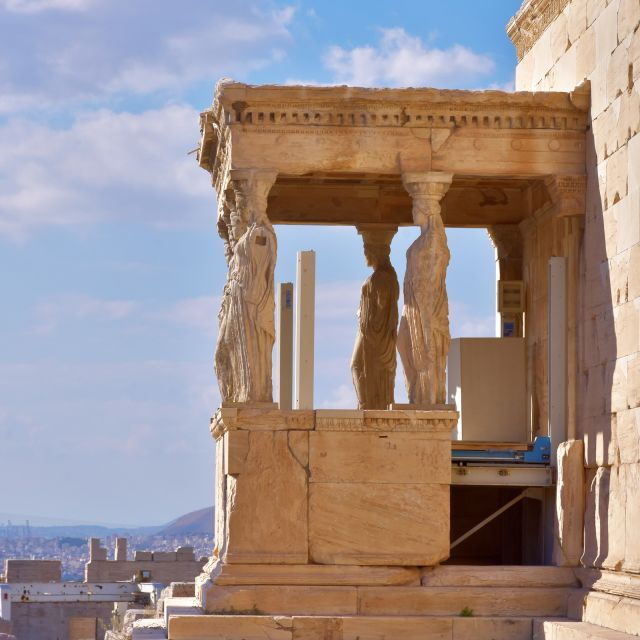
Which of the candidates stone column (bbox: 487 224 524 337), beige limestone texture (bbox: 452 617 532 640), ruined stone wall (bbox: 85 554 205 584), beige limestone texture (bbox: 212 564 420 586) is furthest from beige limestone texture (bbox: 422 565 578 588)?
ruined stone wall (bbox: 85 554 205 584)

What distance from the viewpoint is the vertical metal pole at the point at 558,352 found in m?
18.9

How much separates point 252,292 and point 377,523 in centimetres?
250

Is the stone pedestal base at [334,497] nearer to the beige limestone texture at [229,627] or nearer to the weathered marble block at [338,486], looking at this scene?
the weathered marble block at [338,486]

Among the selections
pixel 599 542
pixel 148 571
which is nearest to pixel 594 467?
pixel 599 542

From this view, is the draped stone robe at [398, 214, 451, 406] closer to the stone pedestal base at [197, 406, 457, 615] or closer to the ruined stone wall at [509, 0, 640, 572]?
the stone pedestal base at [197, 406, 457, 615]

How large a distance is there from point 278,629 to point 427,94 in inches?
210

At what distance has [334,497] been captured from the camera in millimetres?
18141

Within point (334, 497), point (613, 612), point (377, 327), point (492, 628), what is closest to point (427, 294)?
point (334, 497)

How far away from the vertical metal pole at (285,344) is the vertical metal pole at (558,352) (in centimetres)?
269

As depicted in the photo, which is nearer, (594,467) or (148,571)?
(594,467)

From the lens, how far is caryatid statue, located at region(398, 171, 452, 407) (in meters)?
18.7

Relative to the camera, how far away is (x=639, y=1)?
17344 mm

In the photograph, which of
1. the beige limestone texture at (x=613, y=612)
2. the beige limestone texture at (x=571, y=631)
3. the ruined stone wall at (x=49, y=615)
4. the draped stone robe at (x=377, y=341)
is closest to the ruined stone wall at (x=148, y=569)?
the ruined stone wall at (x=49, y=615)

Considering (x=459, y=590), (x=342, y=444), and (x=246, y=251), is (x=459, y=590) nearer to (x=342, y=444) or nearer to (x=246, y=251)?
(x=342, y=444)
